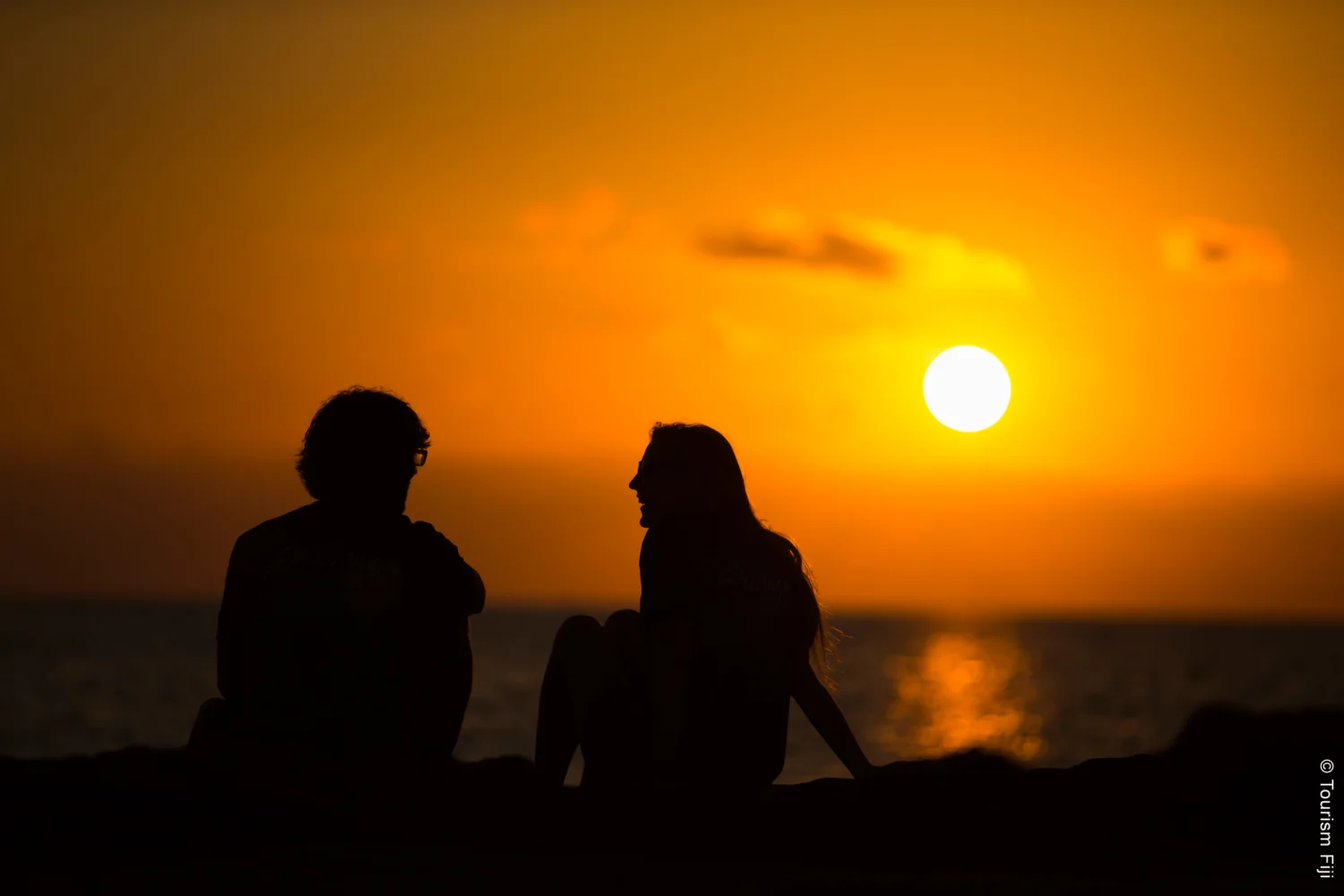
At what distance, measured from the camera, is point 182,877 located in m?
4.27

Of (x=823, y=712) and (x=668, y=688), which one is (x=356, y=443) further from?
(x=823, y=712)

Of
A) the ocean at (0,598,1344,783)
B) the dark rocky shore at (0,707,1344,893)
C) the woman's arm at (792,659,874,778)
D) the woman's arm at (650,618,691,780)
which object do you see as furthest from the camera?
the ocean at (0,598,1344,783)

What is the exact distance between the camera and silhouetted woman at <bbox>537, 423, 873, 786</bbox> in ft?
18.7

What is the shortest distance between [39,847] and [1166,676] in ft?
265

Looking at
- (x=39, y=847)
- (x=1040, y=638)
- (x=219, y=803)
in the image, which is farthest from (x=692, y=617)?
(x=1040, y=638)

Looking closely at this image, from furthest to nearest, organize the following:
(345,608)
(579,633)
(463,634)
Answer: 1. (579,633)
2. (463,634)
3. (345,608)

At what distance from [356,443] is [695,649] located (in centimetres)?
148

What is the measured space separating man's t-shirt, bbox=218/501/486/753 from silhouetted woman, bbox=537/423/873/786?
62 centimetres

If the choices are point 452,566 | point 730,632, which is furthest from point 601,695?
point 452,566

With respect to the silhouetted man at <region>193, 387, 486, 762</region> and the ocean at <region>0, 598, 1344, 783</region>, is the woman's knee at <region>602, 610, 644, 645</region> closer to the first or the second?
the silhouetted man at <region>193, 387, 486, 762</region>

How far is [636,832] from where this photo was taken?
4887 mm

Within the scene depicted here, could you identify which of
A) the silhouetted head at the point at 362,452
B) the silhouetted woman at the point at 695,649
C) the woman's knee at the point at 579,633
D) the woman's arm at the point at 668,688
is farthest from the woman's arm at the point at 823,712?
the silhouetted head at the point at 362,452

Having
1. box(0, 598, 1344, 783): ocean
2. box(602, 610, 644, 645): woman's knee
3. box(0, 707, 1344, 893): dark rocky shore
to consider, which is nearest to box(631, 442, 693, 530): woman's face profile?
box(602, 610, 644, 645): woman's knee

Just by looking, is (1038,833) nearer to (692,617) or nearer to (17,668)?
(692,617)
